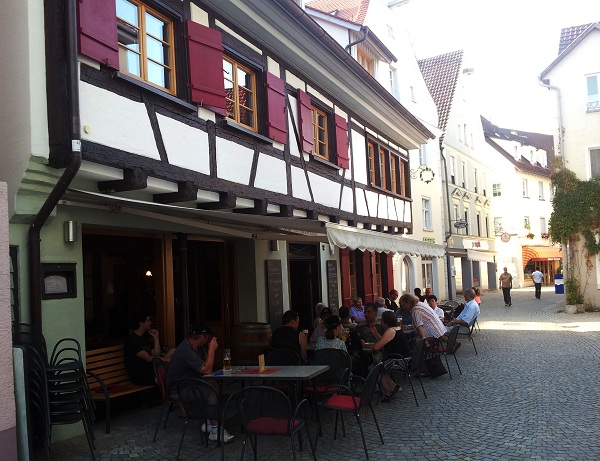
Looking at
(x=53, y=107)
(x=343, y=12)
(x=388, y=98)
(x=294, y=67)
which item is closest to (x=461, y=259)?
(x=343, y=12)

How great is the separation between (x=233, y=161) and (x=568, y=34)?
2051cm

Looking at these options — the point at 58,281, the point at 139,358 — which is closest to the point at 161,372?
the point at 139,358

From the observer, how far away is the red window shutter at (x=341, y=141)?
13.0 meters

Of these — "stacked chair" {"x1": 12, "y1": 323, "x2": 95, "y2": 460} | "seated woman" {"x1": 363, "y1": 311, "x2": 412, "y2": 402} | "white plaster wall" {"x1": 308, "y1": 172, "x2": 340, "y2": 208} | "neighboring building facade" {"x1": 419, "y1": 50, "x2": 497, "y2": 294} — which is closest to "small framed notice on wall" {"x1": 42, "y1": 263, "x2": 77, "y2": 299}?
"stacked chair" {"x1": 12, "y1": 323, "x2": 95, "y2": 460}

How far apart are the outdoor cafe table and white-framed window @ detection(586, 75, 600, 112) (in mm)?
19558

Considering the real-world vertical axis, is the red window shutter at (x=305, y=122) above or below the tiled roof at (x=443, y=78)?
below

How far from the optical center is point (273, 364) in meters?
7.31

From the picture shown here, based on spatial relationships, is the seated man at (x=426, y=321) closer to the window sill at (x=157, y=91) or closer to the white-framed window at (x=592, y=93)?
the window sill at (x=157, y=91)

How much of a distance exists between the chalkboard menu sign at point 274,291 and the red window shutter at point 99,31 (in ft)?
18.3

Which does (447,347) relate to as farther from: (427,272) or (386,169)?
(427,272)

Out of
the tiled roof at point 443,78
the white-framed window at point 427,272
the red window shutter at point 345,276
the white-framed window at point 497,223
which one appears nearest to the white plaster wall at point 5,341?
the red window shutter at point 345,276

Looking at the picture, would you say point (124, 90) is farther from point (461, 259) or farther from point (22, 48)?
point (461, 259)

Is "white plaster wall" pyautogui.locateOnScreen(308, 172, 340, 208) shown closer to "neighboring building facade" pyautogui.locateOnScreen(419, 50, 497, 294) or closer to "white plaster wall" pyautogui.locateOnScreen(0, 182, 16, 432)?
"white plaster wall" pyautogui.locateOnScreen(0, 182, 16, 432)

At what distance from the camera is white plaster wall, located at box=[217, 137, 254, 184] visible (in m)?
8.53
